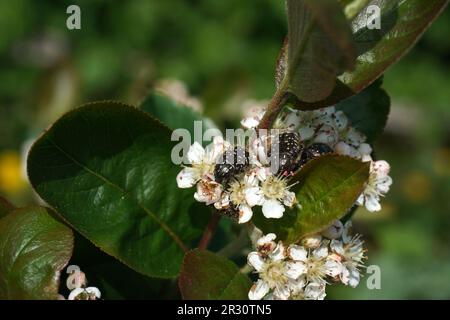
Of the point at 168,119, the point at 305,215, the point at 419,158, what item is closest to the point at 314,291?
the point at 305,215

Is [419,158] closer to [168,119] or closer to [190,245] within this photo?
[168,119]

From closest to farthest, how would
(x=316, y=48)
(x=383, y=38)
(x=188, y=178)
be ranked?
1. (x=316, y=48)
2. (x=383, y=38)
3. (x=188, y=178)

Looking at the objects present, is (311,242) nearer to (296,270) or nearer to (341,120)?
(296,270)

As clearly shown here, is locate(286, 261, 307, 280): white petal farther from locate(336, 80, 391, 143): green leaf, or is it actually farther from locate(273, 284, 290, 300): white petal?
locate(336, 80, 391, 143): green leaf

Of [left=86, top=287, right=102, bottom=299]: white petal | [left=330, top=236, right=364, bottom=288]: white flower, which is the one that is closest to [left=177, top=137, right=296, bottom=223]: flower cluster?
[left=330, top=236, right=364, bottom=288]: white flower

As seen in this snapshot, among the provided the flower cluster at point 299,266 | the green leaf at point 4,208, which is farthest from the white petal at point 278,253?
the green leaf at point 4,208

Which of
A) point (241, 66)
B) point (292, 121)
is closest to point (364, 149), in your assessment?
point (292, 121)
